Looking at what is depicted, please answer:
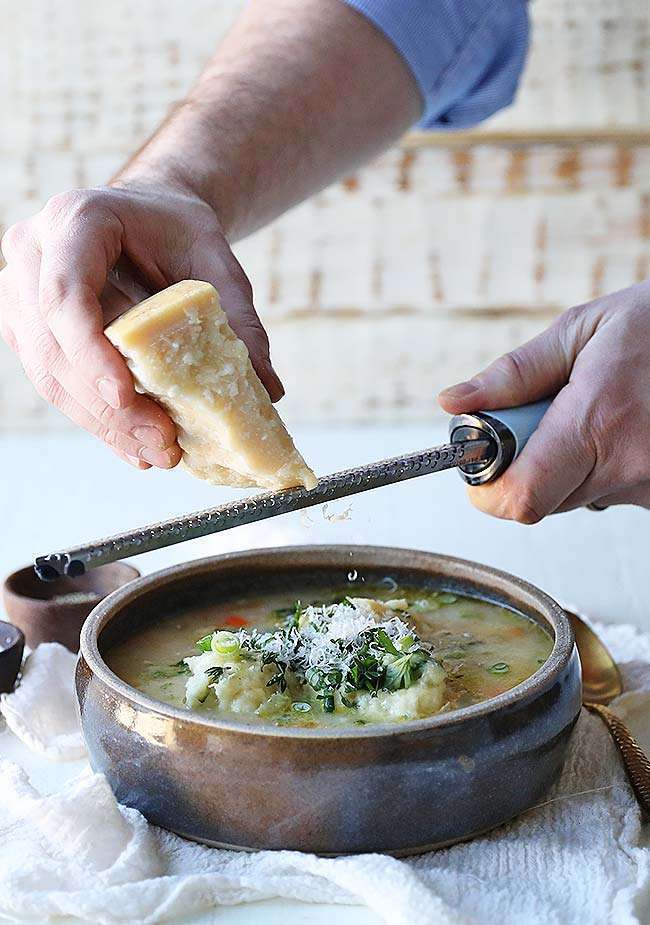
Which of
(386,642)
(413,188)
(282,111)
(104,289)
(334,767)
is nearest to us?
(334,767)

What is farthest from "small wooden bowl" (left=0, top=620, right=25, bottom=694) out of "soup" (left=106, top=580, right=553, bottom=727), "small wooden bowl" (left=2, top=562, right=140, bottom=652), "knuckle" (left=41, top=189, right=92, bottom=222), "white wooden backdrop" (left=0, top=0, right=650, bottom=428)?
"white wooden backdrop" (left=0, top=0, right=650, bottom=428)

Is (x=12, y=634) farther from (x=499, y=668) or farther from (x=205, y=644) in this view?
(x=499, y=668)

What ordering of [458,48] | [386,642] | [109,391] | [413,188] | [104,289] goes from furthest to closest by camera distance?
[413,188]
[458,48]
[104,289]
[386,642]
[109,391]

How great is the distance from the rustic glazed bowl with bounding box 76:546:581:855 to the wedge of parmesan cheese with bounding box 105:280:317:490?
0.32 m

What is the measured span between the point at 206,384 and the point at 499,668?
0.58m

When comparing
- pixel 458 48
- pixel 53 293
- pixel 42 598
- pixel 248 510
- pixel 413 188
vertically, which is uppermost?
pixel 53 293

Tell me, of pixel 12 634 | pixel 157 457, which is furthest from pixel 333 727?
pixel 12 634

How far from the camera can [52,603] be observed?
2.04 metres

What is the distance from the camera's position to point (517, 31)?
2.92 metres

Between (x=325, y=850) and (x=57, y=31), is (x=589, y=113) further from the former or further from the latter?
(x=325, y=850)

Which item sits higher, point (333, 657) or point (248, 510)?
point (248, 510)

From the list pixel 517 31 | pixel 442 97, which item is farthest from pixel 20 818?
pixel 517 31

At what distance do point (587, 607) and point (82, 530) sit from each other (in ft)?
3.81

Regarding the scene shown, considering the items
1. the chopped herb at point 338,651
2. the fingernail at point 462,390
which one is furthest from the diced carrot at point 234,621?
the fingernail at point 462,390
